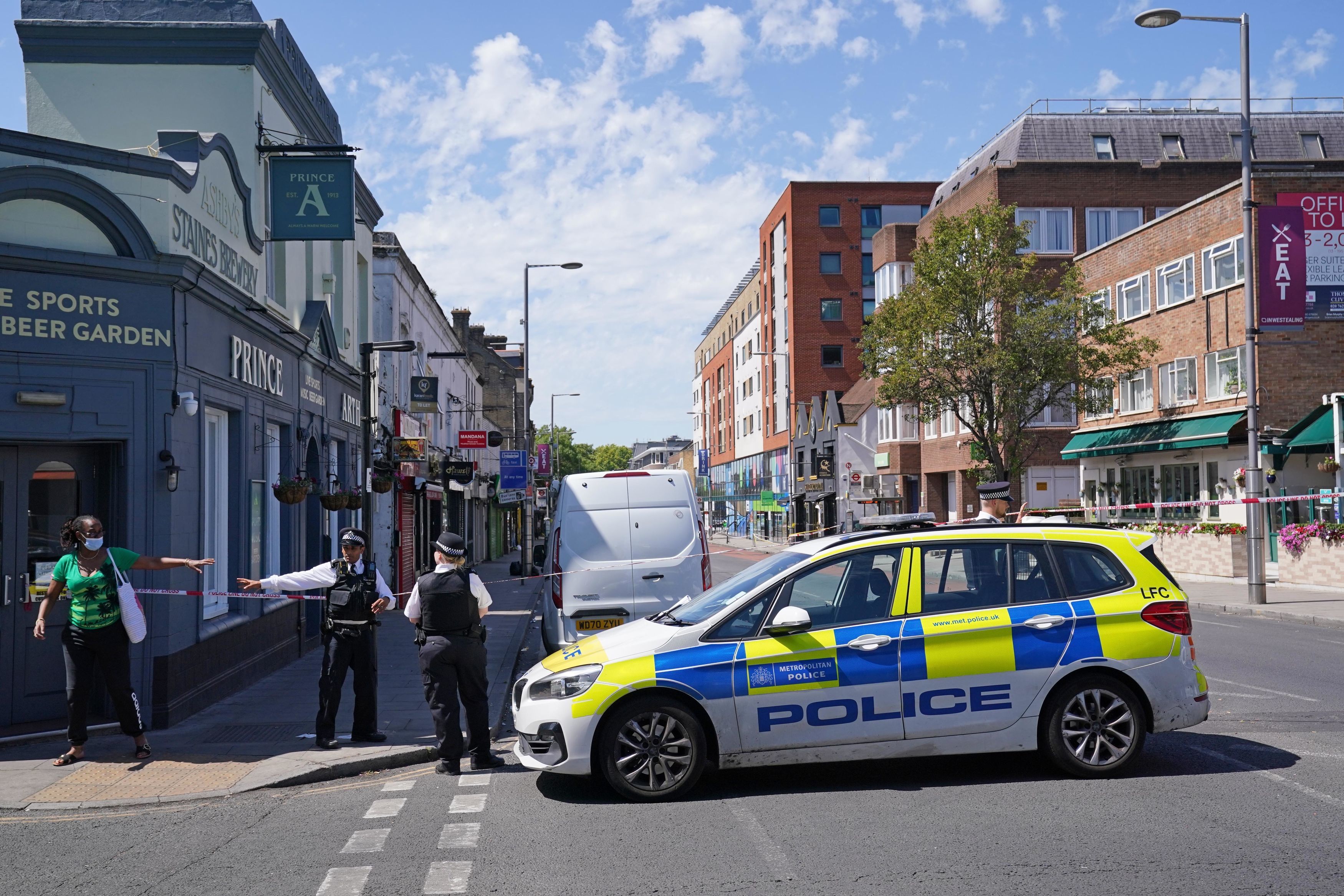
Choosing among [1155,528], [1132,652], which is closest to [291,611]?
[1132,652]

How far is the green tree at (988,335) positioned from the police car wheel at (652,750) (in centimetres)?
2339

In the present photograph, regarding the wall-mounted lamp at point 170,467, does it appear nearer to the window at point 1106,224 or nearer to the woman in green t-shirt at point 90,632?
the woman in green t-shirt at point 90,632

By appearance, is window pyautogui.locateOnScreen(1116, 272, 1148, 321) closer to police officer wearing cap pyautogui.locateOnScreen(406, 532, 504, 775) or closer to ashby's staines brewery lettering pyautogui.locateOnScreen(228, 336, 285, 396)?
ashby's staines brewery lettering pyautogui.locateOnScreen(228, 336, 285, 396)

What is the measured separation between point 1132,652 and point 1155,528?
25.9 meters

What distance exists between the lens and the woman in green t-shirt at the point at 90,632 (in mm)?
8648

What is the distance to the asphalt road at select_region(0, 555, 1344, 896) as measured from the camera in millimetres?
5492

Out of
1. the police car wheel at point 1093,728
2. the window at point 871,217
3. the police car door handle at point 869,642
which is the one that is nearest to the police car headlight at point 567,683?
the police car door handle at point 869,642

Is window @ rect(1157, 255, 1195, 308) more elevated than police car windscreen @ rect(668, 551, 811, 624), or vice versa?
window @ rect(1157, 255, 1195, 308)

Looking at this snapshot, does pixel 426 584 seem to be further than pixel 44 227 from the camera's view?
No

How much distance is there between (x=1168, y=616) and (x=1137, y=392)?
27.9 metres

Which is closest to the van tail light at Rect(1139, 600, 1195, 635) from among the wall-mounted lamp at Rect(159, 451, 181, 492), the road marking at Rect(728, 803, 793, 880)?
the road marking at Rect(728, 803, 793, 880)

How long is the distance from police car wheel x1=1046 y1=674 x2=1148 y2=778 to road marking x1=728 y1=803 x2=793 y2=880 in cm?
206

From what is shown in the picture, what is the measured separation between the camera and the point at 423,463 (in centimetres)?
2839

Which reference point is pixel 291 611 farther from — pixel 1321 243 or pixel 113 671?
pixel 1321 243
